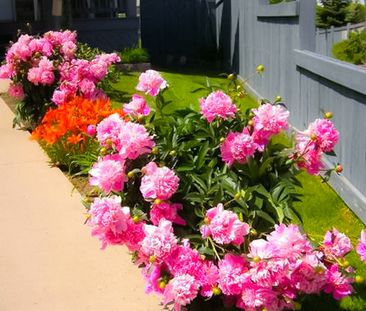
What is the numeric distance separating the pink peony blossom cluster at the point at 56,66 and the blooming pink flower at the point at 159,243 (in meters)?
4.65

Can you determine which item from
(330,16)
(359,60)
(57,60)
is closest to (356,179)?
(57,60)

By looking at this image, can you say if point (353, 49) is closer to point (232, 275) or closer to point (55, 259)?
point (55, 259)

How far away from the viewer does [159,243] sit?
3.29 m

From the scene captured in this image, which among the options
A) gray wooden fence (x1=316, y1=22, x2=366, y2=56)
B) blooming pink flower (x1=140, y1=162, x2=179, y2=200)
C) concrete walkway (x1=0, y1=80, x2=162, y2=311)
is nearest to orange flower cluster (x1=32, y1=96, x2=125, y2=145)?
concrete walkway (x1=0, y1=80, x2=162, y2=311)

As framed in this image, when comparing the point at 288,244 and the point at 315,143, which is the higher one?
the point at 315,143

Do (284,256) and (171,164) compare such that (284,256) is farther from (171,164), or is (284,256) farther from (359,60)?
(359,60)

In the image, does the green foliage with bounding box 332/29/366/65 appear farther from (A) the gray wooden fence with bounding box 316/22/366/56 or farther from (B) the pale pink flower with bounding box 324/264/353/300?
(B) the pale pink flower with bounding box 324/264/353/300

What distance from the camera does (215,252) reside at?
11.1 feet

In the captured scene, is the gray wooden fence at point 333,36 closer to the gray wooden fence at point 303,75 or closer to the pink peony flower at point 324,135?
the gray wooden fence at point 303,75

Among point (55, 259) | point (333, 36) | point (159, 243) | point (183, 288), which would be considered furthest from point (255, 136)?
point (333, 36)

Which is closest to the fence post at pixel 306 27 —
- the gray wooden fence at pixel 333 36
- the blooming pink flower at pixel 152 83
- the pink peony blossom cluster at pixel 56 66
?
the pink peony blossom cluster at pixel 56 66

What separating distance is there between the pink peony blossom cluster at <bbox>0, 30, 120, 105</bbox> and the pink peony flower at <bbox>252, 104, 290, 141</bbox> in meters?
4.43

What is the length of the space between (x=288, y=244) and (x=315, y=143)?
0.74 metres

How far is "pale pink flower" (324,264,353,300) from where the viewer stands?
3.37 m
